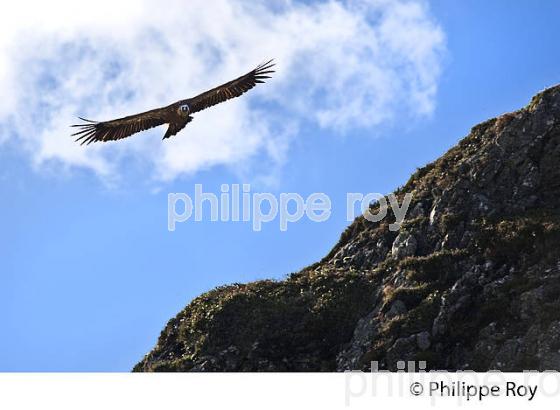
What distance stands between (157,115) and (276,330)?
38.3 ft

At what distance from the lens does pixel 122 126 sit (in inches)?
1245

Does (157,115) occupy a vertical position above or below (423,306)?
above

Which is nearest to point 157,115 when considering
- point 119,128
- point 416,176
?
point 119,128

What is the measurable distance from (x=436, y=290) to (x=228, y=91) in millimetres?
11729

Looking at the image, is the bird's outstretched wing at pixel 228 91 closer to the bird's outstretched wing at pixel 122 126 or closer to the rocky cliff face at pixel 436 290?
the bird's outstretched wing at pixel 122 126

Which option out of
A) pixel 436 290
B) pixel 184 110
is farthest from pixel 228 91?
pixel 436 290

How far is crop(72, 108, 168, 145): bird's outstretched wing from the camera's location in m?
30.9

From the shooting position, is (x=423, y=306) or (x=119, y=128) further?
(x=423, y=306)

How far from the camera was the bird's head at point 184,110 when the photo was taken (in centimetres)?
3091

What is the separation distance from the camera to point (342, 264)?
42.6 metres

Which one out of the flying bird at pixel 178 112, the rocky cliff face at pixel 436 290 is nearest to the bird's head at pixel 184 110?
the flying bird at pixel 178 112
